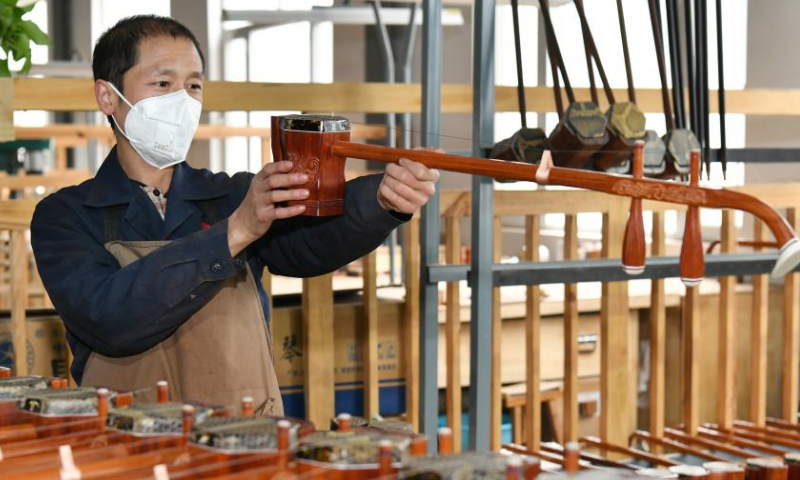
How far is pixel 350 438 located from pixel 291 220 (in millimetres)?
933

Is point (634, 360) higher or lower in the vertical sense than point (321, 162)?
lower

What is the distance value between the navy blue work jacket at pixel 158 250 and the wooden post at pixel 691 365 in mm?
1841

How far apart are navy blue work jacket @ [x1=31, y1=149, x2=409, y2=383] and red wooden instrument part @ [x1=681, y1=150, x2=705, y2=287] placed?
62 cm

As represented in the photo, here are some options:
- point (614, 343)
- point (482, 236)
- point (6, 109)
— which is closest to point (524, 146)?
point (482, 236)

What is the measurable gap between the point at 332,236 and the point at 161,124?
399 millimetres

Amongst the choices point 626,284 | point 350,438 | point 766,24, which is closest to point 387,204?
point 350,438

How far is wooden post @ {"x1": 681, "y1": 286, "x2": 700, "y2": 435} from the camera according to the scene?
3.70 meters

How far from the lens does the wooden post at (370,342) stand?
3.32 meters

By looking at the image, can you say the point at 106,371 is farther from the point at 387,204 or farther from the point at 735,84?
the point at 735,84

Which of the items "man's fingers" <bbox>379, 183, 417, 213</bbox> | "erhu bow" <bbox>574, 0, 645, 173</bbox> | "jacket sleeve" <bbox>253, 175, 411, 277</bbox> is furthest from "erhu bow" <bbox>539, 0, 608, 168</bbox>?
"man's fingers" <bbox>379, 183, 417, 213</bbox>

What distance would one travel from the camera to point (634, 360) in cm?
421

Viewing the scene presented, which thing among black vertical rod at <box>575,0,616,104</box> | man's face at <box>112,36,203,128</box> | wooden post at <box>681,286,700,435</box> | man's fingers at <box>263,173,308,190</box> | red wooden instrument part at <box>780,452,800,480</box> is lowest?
wooden post at <box>681,286,700,435</box>

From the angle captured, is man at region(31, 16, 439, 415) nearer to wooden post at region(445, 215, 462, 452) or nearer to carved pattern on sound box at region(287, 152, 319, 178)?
carved pattern on sound box at region(287, 152, 319, 178)

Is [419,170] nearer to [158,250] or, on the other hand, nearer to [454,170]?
[454,170]
